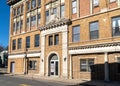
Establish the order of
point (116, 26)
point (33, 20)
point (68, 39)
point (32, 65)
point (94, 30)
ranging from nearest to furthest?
point (116, 26) < point (94, 30) < point (68, 39) < point (32, 65) < point (33, 20)

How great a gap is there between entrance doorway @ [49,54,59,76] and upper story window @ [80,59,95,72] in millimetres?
4997

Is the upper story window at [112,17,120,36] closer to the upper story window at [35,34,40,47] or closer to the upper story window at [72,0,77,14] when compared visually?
the upper story window at [72,0,77,14]

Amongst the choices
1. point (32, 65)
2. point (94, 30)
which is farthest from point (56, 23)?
point (32, 65)

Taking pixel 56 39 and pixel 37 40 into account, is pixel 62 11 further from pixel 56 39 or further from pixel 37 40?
pixel 37 40

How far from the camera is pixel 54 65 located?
31.2 m

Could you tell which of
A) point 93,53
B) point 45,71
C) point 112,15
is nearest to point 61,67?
point 45,71

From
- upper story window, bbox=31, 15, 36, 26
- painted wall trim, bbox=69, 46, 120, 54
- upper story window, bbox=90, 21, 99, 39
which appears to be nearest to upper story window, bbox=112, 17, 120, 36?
painted wall trim, bbox=69, 46, 120, 54

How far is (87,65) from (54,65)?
6549mm

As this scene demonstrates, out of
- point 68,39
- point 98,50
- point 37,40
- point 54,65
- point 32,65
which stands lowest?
point 32,65

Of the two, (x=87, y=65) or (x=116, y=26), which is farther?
(x=87, y=65)

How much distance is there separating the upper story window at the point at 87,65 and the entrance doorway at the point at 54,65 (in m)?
5.00

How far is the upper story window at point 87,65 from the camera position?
83.9 ft

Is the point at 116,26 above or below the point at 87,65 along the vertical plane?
above

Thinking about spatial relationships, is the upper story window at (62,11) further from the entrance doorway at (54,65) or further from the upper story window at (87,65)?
the upper story window at (87,65)
